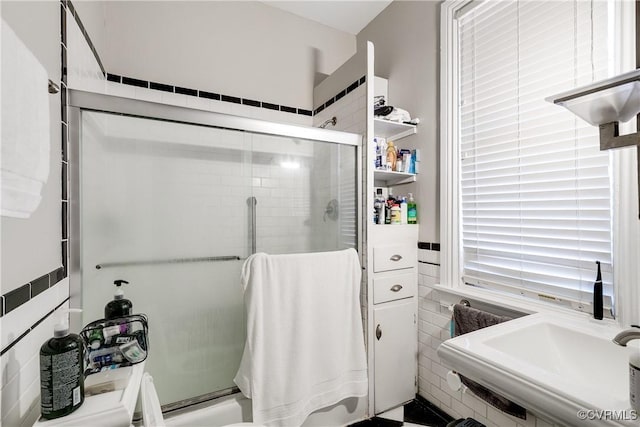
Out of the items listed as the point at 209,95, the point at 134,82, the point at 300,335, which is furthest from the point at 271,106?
the point at 300,335

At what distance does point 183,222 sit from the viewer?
4.04ft

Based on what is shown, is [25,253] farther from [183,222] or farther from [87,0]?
[87,0]

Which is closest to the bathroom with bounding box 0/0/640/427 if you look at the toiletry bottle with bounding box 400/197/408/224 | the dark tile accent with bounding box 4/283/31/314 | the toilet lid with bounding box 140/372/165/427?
the dark tile accent with bounding box 4/283/31/314

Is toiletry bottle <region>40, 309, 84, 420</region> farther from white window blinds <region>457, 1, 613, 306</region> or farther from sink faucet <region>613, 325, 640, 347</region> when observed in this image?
white window blinds <region>457, 1, 613, 306</region>

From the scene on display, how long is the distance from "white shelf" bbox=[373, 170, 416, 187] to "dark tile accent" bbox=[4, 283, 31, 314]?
153cm

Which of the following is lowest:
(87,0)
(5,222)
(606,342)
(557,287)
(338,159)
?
(606,342)

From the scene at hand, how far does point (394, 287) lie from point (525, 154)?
3.10 ft

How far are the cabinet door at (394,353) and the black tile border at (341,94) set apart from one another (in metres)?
1.30

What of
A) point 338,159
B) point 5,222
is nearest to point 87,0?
point 5,222

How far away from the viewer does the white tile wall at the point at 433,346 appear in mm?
1566

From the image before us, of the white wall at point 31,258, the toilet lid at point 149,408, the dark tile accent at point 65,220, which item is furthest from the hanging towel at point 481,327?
the dark tile accent at point 65,220

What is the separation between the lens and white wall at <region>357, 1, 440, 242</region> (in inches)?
68.9

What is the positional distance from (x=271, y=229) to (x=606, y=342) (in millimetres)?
1304

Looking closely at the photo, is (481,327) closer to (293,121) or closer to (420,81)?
(420,81)
